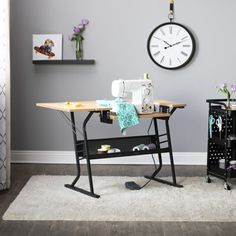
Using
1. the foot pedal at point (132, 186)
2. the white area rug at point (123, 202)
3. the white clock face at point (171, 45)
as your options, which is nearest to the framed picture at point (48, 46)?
the white clock face at point (171, 45)

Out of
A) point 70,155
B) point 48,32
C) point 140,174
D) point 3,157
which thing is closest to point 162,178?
point 140,174

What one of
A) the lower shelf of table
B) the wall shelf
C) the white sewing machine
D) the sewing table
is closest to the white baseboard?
the sewing table

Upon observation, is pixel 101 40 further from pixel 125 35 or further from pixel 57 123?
pixel 57 123

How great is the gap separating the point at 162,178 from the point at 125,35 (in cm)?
149

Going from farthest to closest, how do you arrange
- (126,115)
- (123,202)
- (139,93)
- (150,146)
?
(150,146) < (139,93) < (126,115) < (123,202)

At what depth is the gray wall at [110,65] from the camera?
4.93 m

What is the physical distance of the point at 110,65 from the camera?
16.4 feet

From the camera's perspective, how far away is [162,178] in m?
4.47

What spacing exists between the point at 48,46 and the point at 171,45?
4.00ft

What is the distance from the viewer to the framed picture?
493 cm

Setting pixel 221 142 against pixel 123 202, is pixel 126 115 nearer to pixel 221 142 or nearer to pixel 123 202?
pixel 123 202

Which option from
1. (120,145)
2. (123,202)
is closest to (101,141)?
(120,145)

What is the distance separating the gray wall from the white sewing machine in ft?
3.35

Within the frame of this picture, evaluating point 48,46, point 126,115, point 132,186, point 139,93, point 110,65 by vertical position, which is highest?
point 48,46
